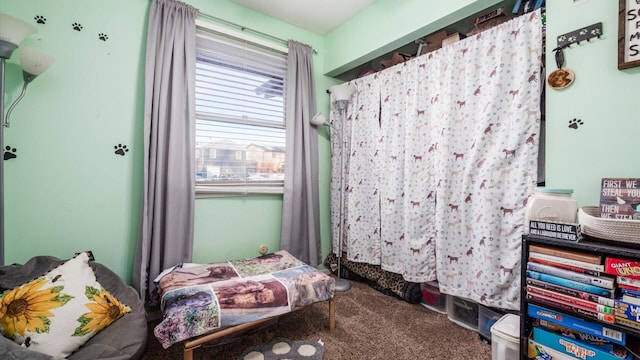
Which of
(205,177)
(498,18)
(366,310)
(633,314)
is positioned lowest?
(366,310)

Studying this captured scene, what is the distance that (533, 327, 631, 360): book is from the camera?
1084mm

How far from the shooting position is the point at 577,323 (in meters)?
1.15

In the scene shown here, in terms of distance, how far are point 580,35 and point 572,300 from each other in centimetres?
130

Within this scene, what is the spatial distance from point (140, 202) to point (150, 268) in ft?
1.63

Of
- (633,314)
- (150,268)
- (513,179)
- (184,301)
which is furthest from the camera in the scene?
(150,268)

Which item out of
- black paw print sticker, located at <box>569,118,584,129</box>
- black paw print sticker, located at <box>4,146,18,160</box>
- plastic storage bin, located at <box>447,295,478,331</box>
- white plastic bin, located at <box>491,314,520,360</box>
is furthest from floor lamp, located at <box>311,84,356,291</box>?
black paw print sticker, located at <box>4,146,18,160</box>

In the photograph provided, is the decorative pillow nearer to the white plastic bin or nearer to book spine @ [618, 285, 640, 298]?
the white plastic bin

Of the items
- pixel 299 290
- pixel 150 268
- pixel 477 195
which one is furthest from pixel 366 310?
pixel 150 268

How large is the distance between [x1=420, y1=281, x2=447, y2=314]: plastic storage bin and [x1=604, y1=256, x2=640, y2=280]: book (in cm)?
119

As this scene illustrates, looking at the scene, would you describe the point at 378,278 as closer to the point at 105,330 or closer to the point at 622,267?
the point at 622,267

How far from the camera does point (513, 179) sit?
1667mm

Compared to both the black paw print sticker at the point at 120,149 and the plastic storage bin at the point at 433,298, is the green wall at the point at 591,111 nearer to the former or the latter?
the plastic storage bin at the point at 433,298

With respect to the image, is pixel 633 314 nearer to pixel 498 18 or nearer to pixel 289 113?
pixel 498 18

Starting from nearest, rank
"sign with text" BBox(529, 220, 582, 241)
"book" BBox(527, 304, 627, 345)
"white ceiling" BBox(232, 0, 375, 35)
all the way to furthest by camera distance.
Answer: "book" BBox(527, 304, 627, 345) < "sign with text" BBox(529, 220, 582, 241) < "white ceiling" BBox(232, 0, 375, 35)
